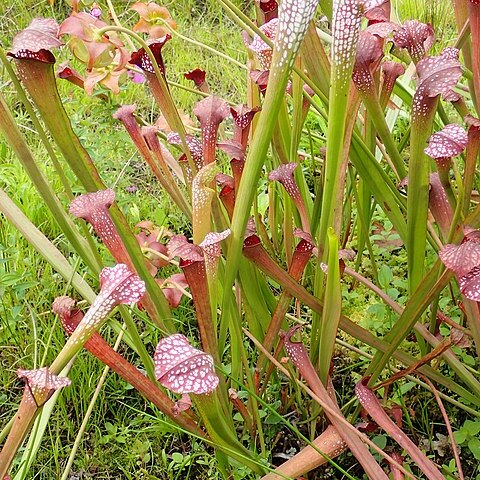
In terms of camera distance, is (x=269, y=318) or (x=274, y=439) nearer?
(x=269, y=318)

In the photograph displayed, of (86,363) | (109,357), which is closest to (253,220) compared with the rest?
(109,357)

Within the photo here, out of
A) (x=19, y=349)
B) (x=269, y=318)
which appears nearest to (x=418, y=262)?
(x=269, y=318)

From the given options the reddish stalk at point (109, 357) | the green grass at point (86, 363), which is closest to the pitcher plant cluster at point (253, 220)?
the reddish stalk at point (109, 357)

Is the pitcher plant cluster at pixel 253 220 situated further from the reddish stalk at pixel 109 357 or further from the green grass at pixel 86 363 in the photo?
the green grass at pixel 86 363

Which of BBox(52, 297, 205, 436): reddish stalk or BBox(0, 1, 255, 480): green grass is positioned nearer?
BBox(52, 297, 205, 436): reddish stalk

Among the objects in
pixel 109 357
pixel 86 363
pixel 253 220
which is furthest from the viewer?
pixel 86 363

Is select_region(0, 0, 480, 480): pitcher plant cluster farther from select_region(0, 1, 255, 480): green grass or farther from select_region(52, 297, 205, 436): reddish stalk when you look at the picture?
select_region(0, 1, 255, 480): green grass

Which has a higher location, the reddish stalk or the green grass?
the reddish stalk

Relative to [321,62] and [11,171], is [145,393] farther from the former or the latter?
[11,171]

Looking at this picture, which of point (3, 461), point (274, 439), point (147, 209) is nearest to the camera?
point (3, 461)

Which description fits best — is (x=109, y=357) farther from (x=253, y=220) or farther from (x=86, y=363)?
(x=86, y=363)

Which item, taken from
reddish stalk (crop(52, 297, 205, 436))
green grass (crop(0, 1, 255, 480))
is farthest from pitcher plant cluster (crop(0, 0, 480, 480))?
green grass (crop(0, 1, 255, 480))
